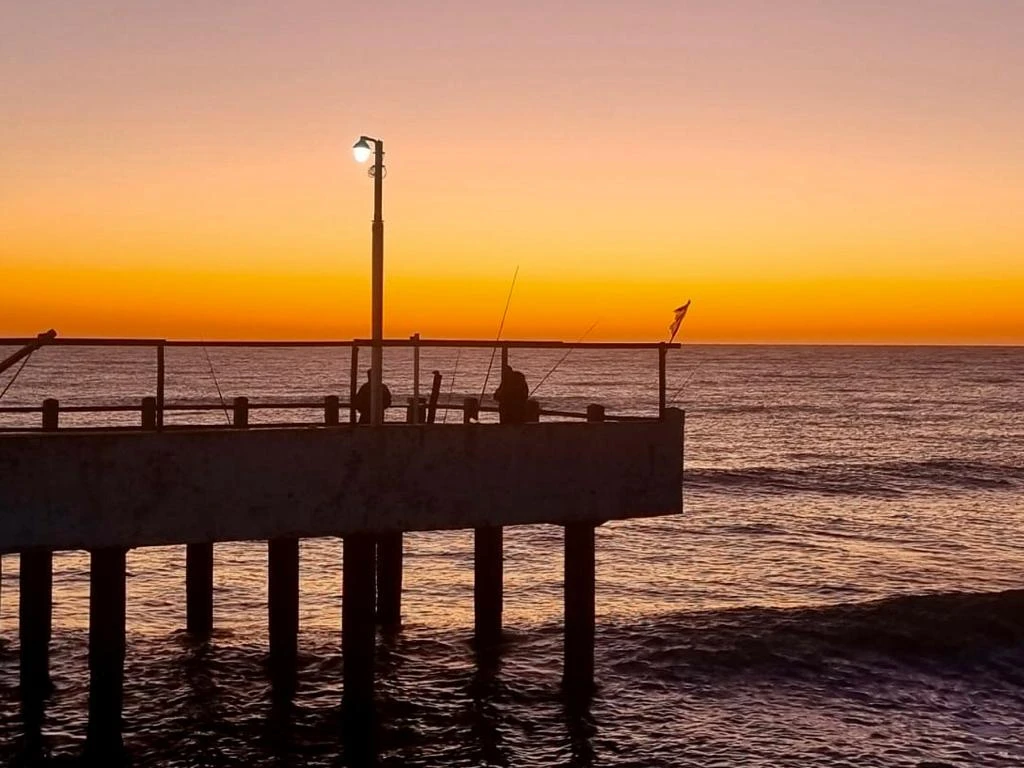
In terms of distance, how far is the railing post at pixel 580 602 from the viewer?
50.8 ft

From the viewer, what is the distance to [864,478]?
5062 cm

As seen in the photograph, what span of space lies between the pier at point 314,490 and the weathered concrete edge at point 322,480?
2 centimetres

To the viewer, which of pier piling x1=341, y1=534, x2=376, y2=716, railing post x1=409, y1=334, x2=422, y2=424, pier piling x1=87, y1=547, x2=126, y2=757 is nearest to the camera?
pier piling x1=87, y1=547, x2=126, y2=757

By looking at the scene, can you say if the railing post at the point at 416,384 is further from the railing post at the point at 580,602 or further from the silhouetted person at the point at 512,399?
the railing post at the point at 580,602

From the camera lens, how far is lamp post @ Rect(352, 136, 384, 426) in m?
13.4

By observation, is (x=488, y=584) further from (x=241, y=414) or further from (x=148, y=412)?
(x=148, y=412)

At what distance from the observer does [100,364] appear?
153m

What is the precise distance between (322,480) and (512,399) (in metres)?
2.83

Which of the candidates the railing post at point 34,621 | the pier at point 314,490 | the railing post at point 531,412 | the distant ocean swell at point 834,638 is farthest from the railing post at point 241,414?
the distant ocean swell at point 834,638

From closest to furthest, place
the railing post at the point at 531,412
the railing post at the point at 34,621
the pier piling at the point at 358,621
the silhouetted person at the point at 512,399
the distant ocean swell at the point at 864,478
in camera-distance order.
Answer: the pier piling at the point at 358,621
the silhouetted person at the point at 512,399
the railing post at the point at 531,412
the railing post at the point at 34,621
the distant ocean swell at the point at 864,478

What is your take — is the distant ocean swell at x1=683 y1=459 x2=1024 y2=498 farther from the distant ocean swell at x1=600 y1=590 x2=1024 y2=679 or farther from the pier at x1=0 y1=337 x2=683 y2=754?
the pier at x1=0 y1=337 x2=683 y2=754

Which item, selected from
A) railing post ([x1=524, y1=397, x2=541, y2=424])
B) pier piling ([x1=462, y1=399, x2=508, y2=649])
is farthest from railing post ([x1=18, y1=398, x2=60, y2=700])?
railing post ([x1=524, y1=397, x2=541, y2=424])

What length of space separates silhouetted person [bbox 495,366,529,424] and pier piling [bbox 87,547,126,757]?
4789 mm

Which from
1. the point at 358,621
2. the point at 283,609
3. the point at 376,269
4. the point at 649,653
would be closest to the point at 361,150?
the point at 376,269
